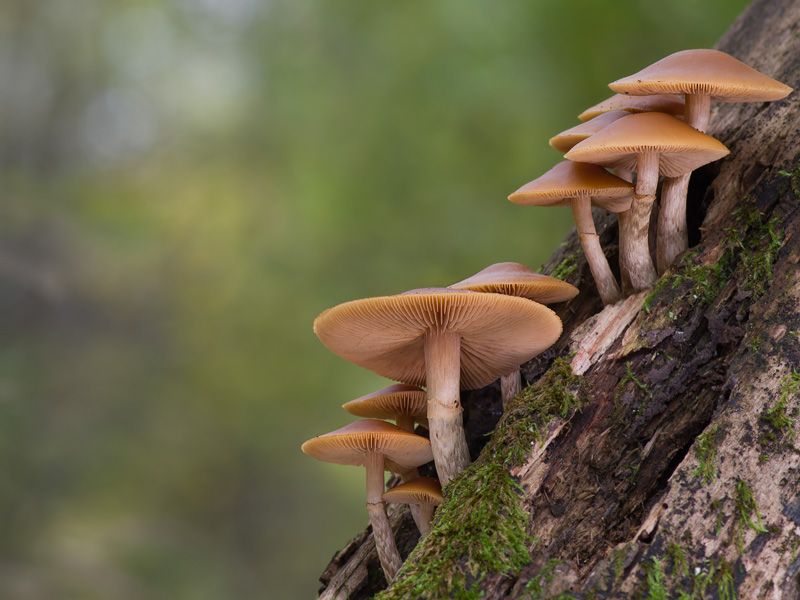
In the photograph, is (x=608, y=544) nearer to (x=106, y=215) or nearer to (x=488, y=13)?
(x=488, y=13)

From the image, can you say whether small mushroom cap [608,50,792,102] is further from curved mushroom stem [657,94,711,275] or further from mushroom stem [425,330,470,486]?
mushroom stem [425,330,470,486]

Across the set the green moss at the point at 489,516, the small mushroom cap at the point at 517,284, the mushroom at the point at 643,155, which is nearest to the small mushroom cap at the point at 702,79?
the mushroom at the point at 643,155

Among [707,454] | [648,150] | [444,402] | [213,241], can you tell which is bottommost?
[707,454]

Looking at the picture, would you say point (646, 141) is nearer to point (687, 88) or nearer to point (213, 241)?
point (687, 88)

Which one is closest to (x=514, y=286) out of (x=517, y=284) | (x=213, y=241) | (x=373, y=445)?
(x=517, y=284)

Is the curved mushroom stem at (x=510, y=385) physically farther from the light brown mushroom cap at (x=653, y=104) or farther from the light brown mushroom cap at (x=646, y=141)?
the light brown mushroom cap at (x=653, y=104)

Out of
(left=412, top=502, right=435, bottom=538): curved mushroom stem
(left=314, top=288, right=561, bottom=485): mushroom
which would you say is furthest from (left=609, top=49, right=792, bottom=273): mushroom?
(left=412, top=502, right=435, bottom=538): curved mushroom stem

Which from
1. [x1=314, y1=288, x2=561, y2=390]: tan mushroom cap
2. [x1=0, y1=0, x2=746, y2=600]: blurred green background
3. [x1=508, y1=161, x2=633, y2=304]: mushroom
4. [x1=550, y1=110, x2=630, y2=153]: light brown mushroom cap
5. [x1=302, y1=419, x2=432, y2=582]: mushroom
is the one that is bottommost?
[x1=302, y1=419, x2=432, y2=582]: mushroom
